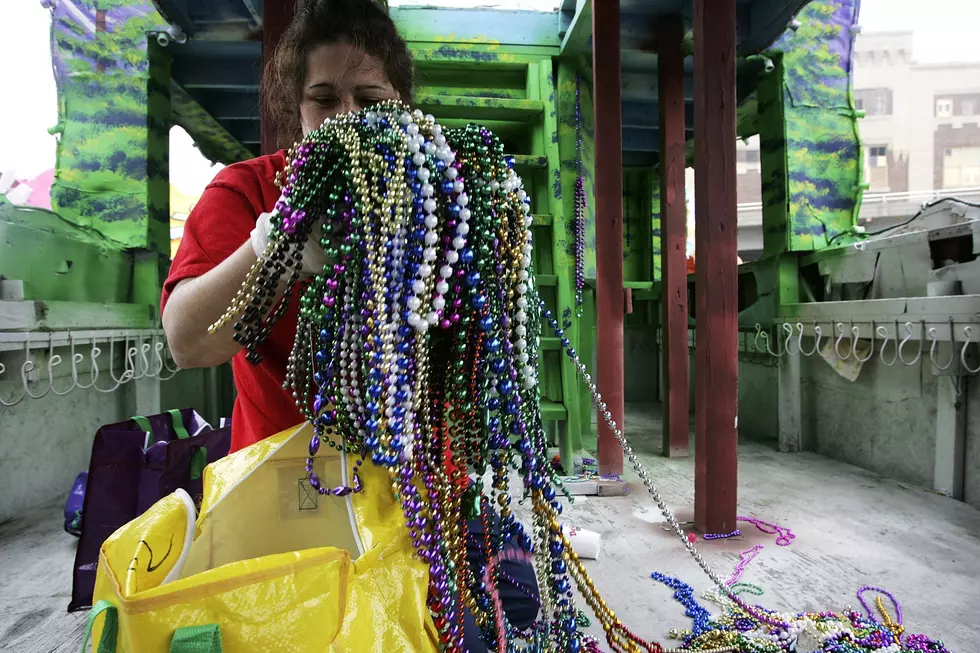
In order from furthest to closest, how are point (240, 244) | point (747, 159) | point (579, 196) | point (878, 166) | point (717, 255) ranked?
point (747, 159), point (878, 166), point (579, 196), point (717, 255), point (240, 244)

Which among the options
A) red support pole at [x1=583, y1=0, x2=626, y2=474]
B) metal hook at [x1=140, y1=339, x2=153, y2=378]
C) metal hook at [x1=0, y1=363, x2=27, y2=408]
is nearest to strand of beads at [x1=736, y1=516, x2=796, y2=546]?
red support pole at [x1=583, y1=0, x2=626, y2=474]

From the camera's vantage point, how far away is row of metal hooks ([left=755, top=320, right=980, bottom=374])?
260 centimetres

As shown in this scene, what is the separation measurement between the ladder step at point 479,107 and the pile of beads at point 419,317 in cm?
250

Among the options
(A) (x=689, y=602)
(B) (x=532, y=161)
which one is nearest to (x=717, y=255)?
(A) (x=689, y=602)

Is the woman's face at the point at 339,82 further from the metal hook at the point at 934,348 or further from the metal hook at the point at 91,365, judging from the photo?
the metal hook at the point at 934,348

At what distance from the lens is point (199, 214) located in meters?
0.95

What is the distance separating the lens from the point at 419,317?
73 centimetres

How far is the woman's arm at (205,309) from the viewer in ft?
2.60

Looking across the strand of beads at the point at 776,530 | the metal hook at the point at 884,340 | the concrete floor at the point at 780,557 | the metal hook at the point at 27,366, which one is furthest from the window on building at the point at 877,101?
the metal hook at the point at 27,366

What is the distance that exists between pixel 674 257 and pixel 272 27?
9.10ft

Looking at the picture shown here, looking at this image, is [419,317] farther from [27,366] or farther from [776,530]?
[27,366]

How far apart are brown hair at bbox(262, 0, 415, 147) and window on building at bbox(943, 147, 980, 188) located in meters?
29.6

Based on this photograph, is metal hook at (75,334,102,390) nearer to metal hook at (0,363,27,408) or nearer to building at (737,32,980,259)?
metal hook at (0,363,27,408)

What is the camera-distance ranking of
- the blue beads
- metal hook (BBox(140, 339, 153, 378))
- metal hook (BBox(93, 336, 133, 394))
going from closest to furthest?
the blue beads, metal hook (BBox(93, 336, 133, 394)), metal hook (BBox(140, 339, 153, 378))
